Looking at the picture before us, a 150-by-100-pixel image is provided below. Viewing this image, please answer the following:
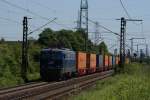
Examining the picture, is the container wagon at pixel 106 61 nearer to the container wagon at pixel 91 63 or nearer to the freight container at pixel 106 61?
the freight container at pixel 106 61

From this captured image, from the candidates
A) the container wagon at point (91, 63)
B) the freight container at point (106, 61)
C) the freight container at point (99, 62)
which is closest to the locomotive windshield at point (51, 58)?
the container wagon at point (91, 63)

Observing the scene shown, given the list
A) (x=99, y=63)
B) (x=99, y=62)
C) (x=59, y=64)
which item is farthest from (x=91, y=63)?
(x=59, y=64)

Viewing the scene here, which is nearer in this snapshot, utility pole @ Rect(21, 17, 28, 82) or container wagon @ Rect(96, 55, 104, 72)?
utility pole @ Rect(21, 17, 28, 82)

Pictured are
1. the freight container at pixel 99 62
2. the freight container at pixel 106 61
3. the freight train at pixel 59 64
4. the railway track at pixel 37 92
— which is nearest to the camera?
the railway track at pixel 37 92

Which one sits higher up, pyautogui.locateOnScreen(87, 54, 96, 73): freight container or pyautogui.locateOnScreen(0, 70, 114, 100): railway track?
pyautogui.locateOnScreen(87, 54, 96, 73): freight container

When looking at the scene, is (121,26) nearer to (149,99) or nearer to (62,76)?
(62,76)

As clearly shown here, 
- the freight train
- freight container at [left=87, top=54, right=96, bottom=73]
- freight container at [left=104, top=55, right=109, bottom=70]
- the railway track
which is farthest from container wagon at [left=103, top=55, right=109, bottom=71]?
the railway track

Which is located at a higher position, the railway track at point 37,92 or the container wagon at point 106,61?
the container wagon at point 106,61

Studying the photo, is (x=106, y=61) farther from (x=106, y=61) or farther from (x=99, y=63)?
(x=99, y=63)

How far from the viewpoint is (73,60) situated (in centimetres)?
4959

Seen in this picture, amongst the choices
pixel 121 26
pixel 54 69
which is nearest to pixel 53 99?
pixel 54 69

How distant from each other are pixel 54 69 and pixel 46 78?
1606mm

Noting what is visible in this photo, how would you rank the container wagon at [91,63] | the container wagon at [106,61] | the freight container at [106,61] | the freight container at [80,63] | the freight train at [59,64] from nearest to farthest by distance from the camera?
the freight train at [59,64] < the freight container at [80,63] < the container wagon at [91,63] < the container wagon at [106,61] < the freight container at [106,61]

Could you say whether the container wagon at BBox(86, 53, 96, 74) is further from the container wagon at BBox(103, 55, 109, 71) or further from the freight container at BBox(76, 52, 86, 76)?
the container wagon at BBox(103, 55, 109, 71)
